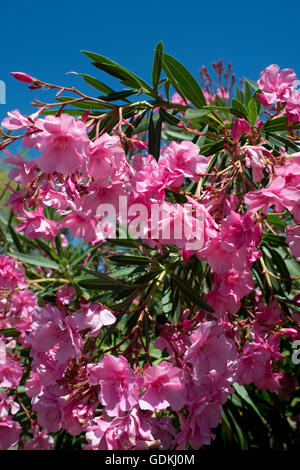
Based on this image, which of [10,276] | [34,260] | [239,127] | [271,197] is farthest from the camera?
[34,260]

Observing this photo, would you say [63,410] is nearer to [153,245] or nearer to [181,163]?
[153,245]

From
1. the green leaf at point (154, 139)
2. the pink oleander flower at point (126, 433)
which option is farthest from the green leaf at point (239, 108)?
the pink oleander flower at point (126, 433)

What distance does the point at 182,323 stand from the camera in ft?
3.77

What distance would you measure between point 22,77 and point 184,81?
57 centimetres

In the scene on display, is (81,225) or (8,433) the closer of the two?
(81,225)

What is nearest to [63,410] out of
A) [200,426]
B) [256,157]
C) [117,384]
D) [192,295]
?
[117,384]

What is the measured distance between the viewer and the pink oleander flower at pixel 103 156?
90 centimetres

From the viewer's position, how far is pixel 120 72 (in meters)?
1.30

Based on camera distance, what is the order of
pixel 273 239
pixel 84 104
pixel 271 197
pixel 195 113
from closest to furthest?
1. pixel 271 197
2. pixel 195 113
3. pixel 84 104
4. pixel 273 239

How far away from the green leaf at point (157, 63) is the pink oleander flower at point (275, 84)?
299mm

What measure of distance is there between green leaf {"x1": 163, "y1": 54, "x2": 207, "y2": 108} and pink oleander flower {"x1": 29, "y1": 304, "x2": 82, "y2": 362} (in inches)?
32.0

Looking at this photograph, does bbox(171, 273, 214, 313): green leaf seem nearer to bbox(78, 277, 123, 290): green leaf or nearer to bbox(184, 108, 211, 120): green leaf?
bbox(78, 277, 123, 290): green leaf
